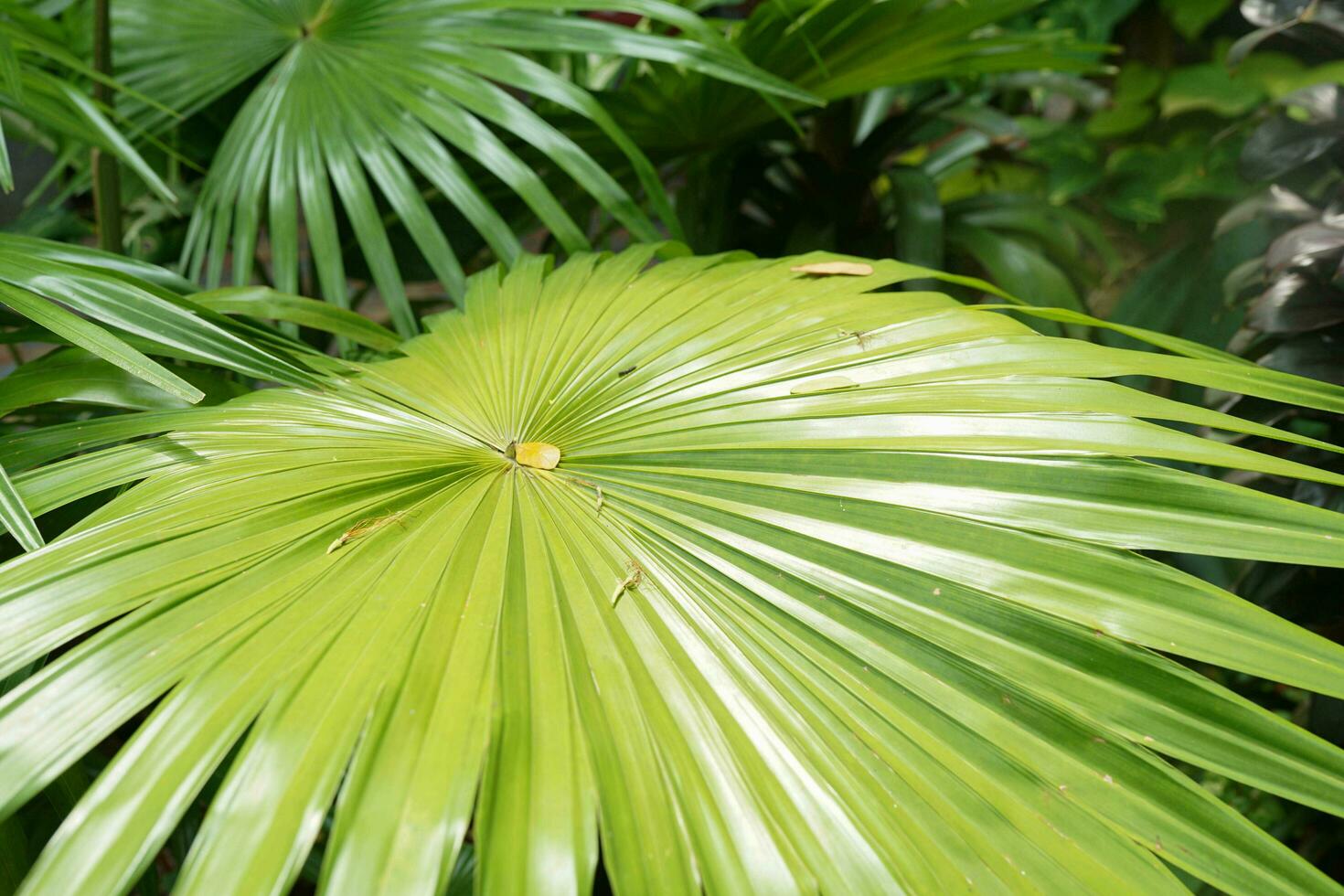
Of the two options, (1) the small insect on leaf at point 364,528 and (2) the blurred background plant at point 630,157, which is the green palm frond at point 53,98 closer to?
(2) the blurred background plant at point 630,157

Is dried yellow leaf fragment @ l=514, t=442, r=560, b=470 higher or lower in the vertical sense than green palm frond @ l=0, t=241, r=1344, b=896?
higher

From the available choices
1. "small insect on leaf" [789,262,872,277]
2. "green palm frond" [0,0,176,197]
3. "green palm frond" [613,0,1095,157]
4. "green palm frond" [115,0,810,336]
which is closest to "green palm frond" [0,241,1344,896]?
"small insect on leaf" [789,262,872,277]

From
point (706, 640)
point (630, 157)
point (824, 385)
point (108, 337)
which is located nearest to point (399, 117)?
point (630, 157)

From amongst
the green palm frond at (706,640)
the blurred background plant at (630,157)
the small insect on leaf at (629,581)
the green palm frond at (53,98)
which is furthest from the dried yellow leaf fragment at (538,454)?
the green palm frond at (53,98)

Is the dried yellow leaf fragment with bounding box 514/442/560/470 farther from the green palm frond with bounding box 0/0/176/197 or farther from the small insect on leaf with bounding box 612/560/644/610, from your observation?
the green palm frond with bounding box 0/0/176/197

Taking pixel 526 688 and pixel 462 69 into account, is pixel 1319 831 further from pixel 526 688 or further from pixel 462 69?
pixel 462 69

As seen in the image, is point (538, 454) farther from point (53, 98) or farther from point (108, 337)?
point (53, 98)
